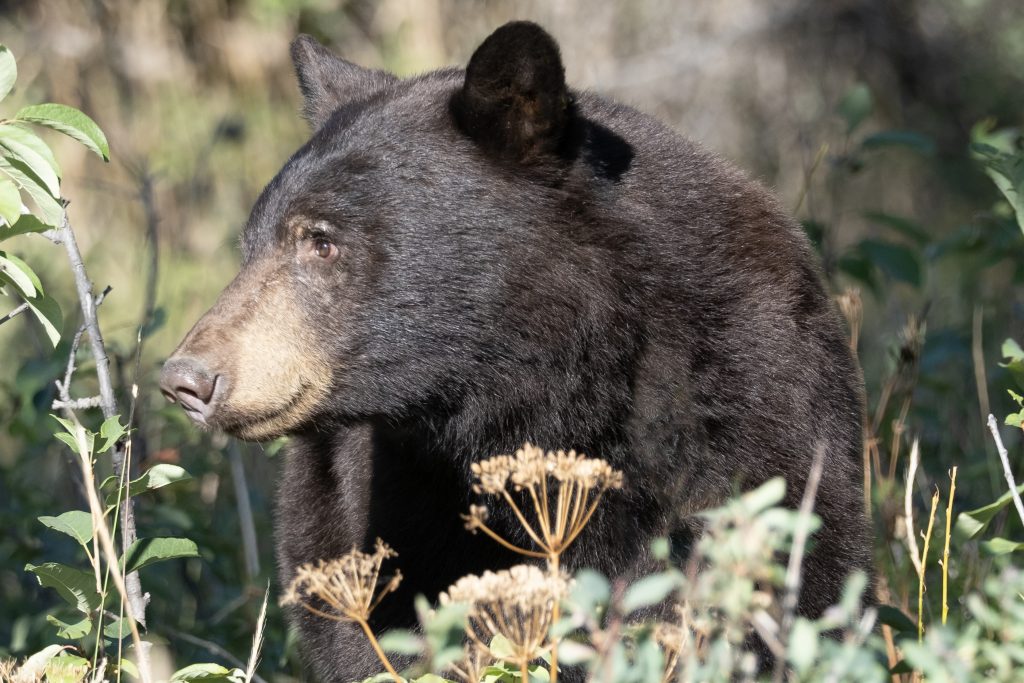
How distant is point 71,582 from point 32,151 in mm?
881

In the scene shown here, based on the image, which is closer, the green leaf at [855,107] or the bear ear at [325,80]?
the bear ear at [325,80]

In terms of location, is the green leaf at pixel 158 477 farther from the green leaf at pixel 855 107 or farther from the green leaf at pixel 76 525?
the green leaf at pixel 855 107

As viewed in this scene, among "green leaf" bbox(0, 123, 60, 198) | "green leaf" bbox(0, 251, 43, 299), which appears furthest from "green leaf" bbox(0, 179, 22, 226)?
"green leaf" bbox(0, 251, 43, 299)

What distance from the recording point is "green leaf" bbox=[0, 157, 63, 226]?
8.39 feet

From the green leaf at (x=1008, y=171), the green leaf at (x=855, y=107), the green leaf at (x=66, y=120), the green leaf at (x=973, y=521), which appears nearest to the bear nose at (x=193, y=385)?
the green leaf at (x=66, y=120)

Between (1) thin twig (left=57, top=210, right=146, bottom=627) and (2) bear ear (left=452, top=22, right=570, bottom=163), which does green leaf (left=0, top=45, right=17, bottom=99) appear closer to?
(1) thin twig (left=57, top=210, right=146, bottom=627)

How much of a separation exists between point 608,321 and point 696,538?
1.77 ft

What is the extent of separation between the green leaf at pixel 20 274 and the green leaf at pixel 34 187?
10 cm

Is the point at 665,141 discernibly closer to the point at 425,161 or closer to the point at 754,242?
the point at 754,242

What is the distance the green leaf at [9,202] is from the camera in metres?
2.34

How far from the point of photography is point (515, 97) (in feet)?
10.1

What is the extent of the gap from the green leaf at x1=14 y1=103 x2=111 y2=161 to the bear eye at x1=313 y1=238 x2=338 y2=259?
62 cm

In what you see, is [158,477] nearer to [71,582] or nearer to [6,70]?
[71,582]

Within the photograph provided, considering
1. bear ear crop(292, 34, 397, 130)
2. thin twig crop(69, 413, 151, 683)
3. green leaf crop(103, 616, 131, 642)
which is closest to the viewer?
thin twig crop(69, 413, 151, 683)
